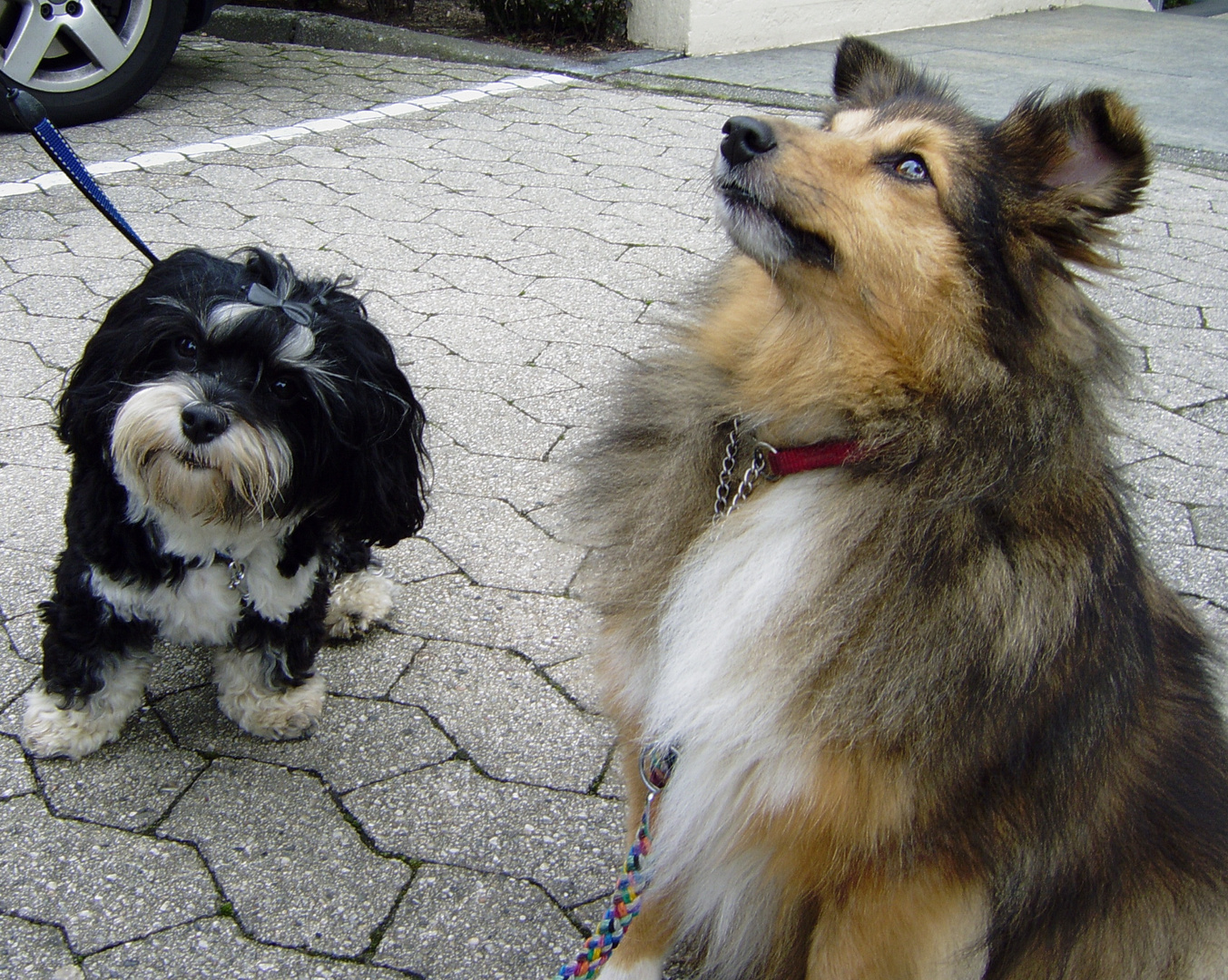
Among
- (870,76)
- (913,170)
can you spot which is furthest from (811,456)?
(870,76)

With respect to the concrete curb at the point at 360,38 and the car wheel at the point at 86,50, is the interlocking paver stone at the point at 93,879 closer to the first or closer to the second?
the car wheel at the point at 86,50

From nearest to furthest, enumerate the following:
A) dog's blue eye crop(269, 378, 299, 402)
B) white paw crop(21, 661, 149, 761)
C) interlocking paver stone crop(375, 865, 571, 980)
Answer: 1. interlocking paver stone crop(375, 865, 571, 980)
2. dog's blue eye crop(269, 378, 299, 402)
3. white paw crop(21, 661, 149, 761)

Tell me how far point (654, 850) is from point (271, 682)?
43.6 inches

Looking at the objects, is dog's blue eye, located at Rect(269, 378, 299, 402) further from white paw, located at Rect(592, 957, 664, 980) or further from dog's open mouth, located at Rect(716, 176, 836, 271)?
white paw, located at Rect(592, 957, 664, 980)

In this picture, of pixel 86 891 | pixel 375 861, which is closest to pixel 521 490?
pixel 375 861

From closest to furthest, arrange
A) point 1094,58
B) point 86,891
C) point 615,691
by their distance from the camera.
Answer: point 615,691 < point 86,891 < point 1094,58

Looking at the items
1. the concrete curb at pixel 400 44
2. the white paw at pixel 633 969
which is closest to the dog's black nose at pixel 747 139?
the white paw at pixel 633 969

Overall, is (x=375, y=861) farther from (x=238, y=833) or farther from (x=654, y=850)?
(x=654, y=850)

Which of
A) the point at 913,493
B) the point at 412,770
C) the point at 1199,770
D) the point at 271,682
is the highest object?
the point at 913,493

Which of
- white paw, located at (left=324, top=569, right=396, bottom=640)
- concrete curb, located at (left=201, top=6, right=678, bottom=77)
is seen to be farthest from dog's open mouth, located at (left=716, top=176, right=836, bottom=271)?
concrete curb, located at (left=201, top=6, right=678, bottom=77)

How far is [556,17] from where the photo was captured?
9242 mm

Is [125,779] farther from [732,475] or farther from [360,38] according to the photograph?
[360,38]

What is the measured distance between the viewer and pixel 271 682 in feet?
8.39

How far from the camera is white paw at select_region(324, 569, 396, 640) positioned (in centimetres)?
298
